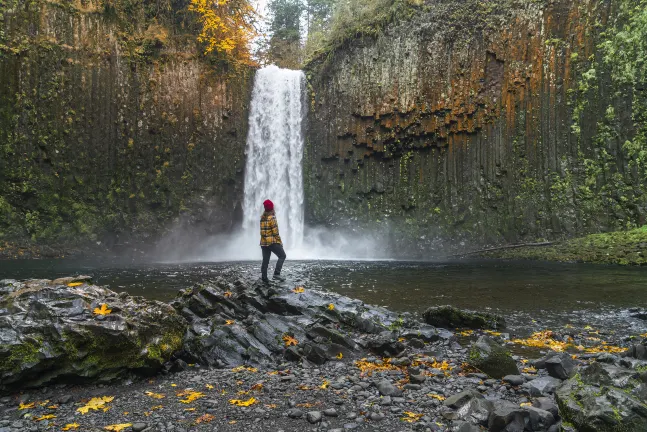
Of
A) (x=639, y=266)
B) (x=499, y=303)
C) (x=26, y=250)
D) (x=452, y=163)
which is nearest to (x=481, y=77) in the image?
(x=452, y=163)

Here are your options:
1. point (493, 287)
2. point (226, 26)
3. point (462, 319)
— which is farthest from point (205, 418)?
point (226, 26)

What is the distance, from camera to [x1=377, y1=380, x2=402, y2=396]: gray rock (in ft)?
12.6

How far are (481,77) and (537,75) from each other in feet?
8.51

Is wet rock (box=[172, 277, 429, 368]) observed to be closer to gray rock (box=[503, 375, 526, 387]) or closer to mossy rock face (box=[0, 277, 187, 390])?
mossy rock face (box=[0, 277, 187, 390])

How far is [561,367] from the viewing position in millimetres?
4199

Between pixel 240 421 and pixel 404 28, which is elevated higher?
pixel 404 28

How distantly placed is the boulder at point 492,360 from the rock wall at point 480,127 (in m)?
17.2

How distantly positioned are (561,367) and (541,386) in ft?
1.69

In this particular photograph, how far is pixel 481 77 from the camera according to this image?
70.6 ft

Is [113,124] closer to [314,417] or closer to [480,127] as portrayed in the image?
[480,127]

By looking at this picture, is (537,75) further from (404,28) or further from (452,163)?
(404,28)

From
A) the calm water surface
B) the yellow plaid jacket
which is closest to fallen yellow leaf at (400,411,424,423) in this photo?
the calm water surface

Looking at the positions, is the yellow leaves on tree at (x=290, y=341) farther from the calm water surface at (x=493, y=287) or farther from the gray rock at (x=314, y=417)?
the calm water surface at (x=493, y=287)

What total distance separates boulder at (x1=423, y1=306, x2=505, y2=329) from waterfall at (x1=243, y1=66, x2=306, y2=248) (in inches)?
661
